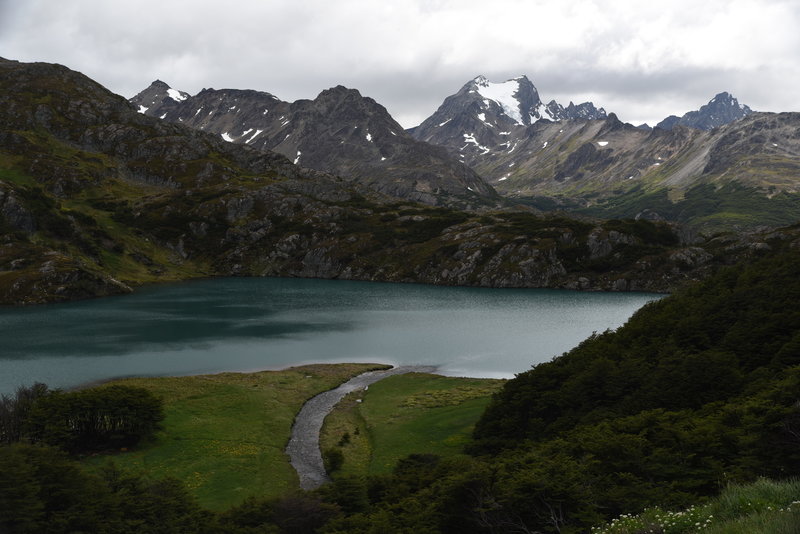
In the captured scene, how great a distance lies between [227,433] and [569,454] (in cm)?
3721

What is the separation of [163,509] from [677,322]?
4287 centimetres

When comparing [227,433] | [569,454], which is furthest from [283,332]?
[569,454]

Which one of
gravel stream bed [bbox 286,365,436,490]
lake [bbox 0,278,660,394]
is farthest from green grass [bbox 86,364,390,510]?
lake [bbox 0,278,660,394]

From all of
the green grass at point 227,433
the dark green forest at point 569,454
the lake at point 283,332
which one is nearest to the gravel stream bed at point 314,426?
the green grass at point 227,433

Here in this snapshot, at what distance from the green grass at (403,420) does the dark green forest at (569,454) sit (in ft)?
22.0

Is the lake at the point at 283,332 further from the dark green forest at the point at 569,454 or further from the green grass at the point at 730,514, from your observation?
the green grass at the point at 730,514

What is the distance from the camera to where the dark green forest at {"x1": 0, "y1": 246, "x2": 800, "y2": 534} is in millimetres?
21453

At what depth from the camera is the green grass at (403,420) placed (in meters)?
47.2

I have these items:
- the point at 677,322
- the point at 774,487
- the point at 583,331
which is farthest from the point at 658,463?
the point at 583,331

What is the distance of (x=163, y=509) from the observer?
2611cm

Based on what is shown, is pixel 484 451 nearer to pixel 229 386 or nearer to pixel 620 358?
→ pixel 620 358

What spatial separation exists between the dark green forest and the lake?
3728cm

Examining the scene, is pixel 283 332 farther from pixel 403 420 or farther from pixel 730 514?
pixel 730 514

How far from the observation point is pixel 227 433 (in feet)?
172
